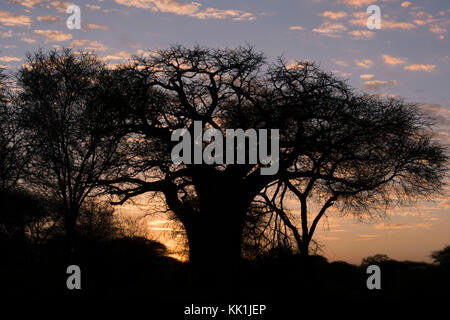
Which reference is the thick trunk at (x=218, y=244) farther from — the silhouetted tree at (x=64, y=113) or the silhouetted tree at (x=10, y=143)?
the silhouetted tree at (x=10, y=143)

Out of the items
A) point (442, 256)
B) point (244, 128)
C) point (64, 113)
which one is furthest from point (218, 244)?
point (442, 256)

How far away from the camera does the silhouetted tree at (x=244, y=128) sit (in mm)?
16562

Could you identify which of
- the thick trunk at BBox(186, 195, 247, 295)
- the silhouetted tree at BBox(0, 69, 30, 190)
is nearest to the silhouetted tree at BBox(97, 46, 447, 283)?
the thick trunk at BBox(186, 195, 247, 295)

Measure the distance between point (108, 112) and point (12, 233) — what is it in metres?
21.1

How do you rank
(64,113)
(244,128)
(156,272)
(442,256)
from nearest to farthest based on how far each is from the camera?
(244,128), (64,113), (156,272), (442,256)

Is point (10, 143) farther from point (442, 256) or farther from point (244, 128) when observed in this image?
point (442, 256)

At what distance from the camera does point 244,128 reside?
1627 centimetres

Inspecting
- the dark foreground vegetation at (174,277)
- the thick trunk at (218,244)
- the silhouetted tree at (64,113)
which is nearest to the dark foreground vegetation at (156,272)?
the dark foreground vegetation at (174,277)

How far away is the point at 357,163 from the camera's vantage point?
17.5m

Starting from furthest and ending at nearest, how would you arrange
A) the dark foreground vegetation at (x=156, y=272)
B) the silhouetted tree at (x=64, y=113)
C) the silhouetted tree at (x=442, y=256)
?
the silhouetted tree at (x=442, y=256), the silhouetted tree at (x=64, y=113), the dark foreground vegetation at (x=156, y=272)

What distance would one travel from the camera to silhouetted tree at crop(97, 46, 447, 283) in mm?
16562

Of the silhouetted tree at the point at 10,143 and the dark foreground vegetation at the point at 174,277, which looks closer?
the dark foreground vegetation at the point at 174,277
